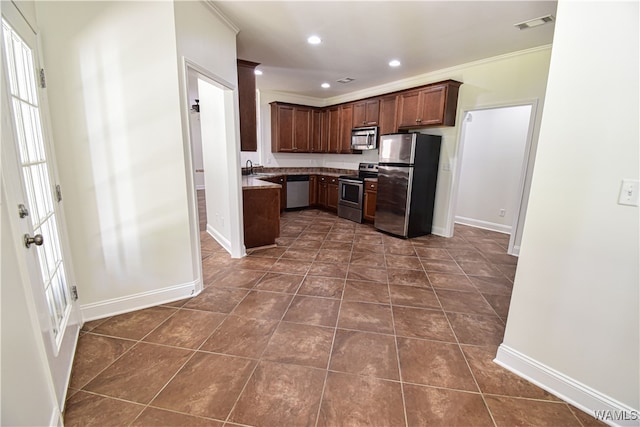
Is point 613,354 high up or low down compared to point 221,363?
up

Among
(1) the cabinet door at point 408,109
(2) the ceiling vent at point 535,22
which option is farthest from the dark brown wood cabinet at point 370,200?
(2) the ceiling vent at point 535,22

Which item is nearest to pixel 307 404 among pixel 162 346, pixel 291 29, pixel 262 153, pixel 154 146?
pixel 162 346

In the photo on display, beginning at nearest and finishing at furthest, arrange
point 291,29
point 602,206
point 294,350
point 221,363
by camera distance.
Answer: point 602,206 → point 221,363 → point 294,350 → point 291,29

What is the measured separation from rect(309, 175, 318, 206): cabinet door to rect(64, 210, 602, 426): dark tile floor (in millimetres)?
3490

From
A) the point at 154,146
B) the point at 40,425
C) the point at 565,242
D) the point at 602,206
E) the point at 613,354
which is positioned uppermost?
the point at 154,146

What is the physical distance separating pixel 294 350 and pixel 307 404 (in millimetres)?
435

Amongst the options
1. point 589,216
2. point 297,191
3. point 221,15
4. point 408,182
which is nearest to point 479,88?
point 408,182

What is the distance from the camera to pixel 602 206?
136 centimetres

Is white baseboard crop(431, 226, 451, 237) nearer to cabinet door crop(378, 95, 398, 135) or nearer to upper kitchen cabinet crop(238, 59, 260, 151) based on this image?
cabinet door crop(378, 95, 398, 135)

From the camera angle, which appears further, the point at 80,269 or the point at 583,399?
the point at 80,269

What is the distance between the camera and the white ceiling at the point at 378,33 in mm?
2465

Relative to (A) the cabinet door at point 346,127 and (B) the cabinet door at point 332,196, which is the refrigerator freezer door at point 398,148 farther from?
(B) the cabinet door at point 332,196

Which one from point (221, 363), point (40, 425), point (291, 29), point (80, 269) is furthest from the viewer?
point (291, 29)

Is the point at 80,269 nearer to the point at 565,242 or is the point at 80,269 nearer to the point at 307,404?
the point at 307,404
